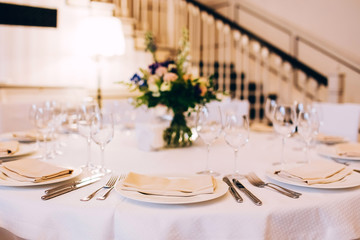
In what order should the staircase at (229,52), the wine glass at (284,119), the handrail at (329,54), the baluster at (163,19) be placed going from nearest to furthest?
the wine glass at (284,119) < the handrail at (329,54) < the staircase at (229,52) < the baluster at (163,19)

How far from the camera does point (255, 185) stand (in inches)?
42.3

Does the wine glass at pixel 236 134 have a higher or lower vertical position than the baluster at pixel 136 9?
lower

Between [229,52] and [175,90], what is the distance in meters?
4.22

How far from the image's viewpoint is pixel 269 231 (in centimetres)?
87

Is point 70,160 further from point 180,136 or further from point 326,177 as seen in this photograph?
point 326,177

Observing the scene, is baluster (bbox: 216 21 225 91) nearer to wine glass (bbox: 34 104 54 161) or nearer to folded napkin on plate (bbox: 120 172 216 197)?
wine glass (bbox: 34 104 54 161)

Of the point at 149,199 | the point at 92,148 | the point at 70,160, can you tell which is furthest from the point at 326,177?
the point at 92,148

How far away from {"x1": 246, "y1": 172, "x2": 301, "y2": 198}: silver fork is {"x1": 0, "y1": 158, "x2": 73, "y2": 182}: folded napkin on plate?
57 cm

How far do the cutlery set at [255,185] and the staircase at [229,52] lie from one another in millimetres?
3699

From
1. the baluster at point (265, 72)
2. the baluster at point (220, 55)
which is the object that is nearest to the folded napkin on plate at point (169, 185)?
the baluster at point (220, 55)

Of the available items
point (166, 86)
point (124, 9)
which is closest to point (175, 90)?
point (166, 86)

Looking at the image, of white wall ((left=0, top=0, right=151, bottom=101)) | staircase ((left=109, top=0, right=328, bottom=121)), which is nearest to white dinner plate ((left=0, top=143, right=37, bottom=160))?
white wall ((left=0, top=0, right=151, bottom=101))

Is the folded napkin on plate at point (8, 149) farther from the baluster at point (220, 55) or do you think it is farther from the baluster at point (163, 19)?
the baluster at point (163, 19)

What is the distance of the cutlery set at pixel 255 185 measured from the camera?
94cm
